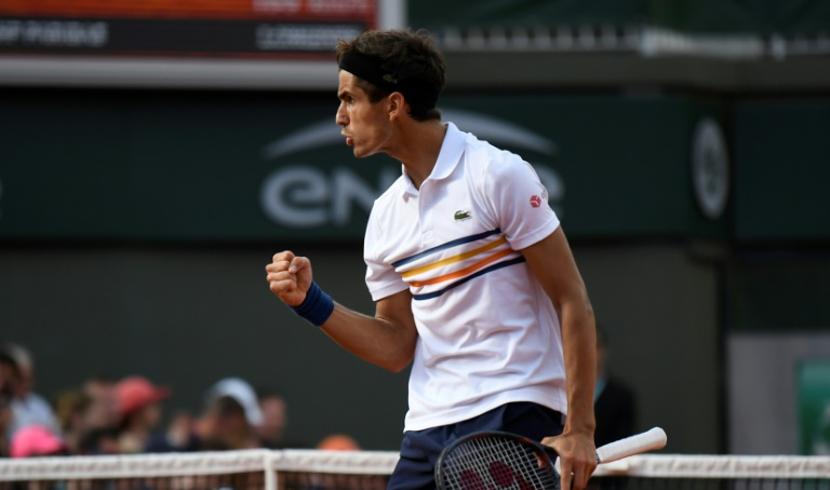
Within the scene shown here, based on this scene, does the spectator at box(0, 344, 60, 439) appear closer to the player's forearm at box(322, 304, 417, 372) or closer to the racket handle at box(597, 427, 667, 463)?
the player's forearm at box(322, 304, 417, 372)

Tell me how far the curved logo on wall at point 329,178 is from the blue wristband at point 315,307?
863 cm

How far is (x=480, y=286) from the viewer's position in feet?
15.9

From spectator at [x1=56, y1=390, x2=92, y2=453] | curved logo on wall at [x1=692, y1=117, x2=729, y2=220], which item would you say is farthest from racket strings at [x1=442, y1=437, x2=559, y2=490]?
curved logo on wall at [x1=692, y1=117, x2=729, y2=220]

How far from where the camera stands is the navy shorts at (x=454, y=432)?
189 inches

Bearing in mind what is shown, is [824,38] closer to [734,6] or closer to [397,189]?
[734,6]

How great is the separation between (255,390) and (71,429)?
355 cm

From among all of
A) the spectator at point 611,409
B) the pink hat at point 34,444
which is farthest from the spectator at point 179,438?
the spectator at point 611,409

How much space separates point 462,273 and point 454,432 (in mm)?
462

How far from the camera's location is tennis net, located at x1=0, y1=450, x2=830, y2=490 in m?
6.15

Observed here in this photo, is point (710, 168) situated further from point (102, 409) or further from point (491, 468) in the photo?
point (491, 468)

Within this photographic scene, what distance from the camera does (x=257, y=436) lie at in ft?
34.0

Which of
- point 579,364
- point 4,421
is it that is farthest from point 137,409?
point 579,364

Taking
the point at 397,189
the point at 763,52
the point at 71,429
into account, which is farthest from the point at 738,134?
the point at 397,189

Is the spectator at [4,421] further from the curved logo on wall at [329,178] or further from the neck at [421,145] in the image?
the neck at [421,145]
